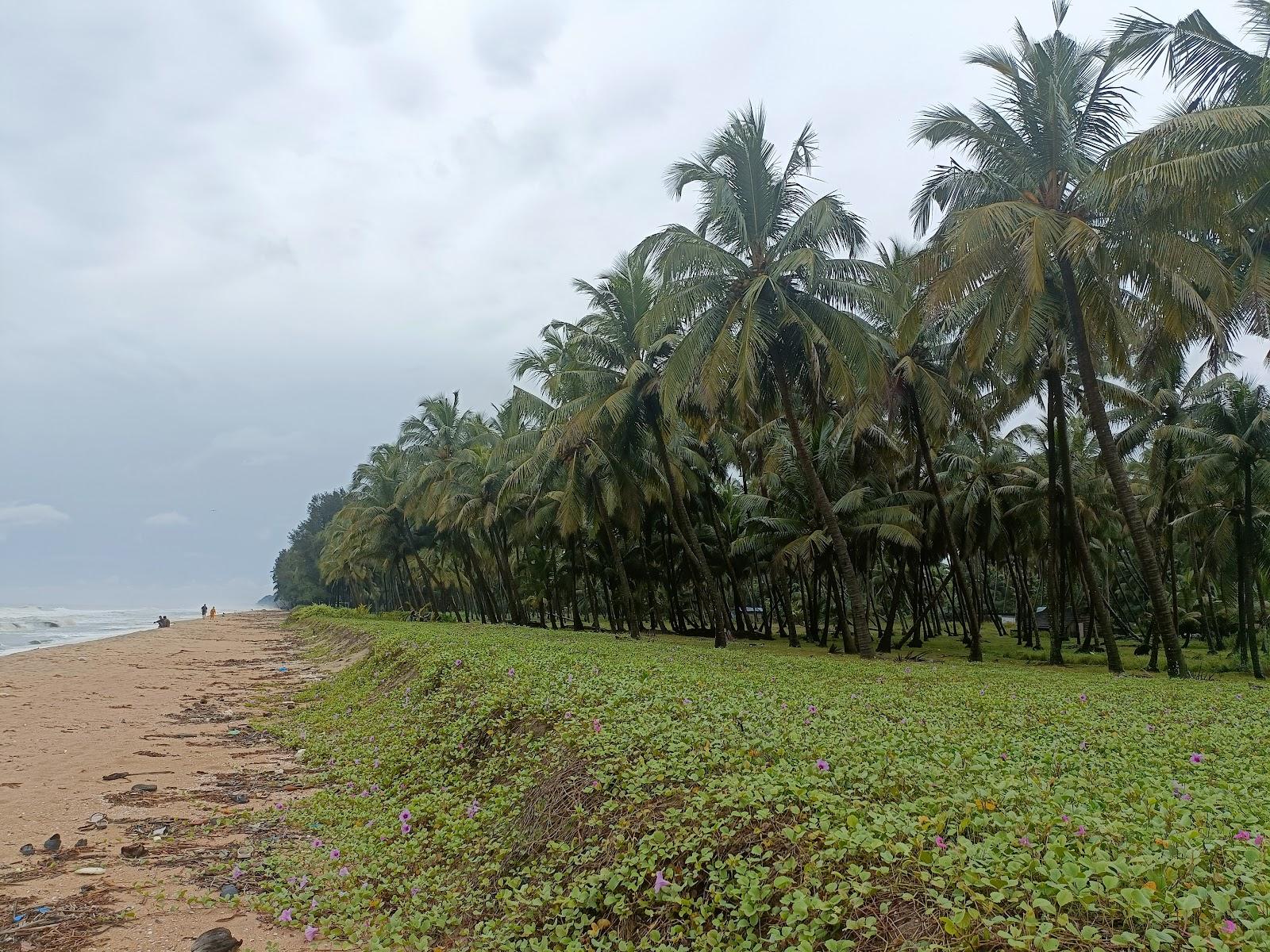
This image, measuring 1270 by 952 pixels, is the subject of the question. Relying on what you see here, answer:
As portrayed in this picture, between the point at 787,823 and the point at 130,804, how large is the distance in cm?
739

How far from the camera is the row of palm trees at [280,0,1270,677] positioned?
39.6 feet

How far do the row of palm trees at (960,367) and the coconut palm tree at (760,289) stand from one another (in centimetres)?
7

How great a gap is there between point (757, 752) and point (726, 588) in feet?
144

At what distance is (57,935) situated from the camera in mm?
4844

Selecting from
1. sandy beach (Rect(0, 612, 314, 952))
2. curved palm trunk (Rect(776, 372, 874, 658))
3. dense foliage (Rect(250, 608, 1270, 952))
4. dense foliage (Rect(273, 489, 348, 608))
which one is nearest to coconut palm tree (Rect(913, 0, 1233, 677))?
curved palm trunk (Rect(776, 372, 874, 658))

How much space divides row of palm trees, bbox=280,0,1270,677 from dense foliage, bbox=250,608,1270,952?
7.14 meters

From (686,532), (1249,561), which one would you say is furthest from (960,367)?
(1249,561)

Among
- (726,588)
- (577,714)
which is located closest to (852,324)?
(577,714)

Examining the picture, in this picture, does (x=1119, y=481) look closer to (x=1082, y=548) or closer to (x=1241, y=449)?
(x=1082, y=548)

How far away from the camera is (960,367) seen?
62.2ft

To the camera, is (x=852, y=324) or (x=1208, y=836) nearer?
(x=1208, y=836)

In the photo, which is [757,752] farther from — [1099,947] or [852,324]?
[852,324]

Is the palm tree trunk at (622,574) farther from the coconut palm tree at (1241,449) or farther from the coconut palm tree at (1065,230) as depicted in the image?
the coconut palm tree at (1241,449)

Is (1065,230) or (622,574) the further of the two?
(622,574)
